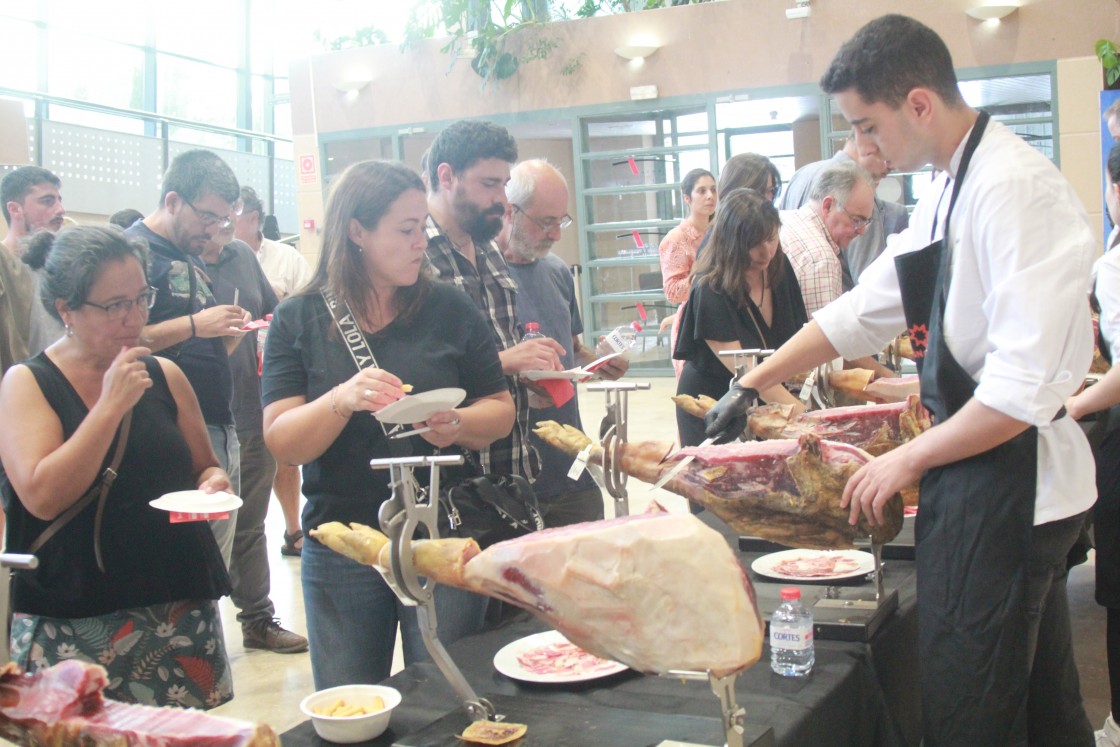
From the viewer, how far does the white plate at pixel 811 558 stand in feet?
7.16

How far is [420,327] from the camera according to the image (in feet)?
6.93

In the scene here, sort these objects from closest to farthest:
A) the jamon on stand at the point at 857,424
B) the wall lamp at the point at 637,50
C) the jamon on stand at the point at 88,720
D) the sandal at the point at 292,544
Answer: the jamon on stand at the point at 88,720, the jamon on stand at the point at 857,424, the sandal at the point at 292,544, the wall lamp at the point at 637,50

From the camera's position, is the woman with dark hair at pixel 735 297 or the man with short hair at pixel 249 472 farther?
the man with short hair at pixel 249 472

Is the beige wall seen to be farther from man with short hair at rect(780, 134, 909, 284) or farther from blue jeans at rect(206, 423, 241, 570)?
blue jeans at rect(206, 423, 241, 570)

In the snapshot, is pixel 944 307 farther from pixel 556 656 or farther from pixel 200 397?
pixel 200 397

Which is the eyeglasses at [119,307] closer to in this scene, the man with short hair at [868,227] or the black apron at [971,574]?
the black apron at [971,574]

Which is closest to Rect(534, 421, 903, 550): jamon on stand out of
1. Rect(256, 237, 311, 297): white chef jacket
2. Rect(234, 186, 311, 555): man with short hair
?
Rect(234, 186, 311, 555): man with short hair

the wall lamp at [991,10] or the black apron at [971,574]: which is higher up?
the wall lamp at [991,10]

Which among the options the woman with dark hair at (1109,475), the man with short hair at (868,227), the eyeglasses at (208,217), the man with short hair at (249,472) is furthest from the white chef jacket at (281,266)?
the woman with dark hair at (1109,475)

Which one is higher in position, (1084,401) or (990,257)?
(990,257)

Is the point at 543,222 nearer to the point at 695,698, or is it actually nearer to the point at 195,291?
the point at 195,291

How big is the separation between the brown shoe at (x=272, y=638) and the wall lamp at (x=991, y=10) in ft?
25.2

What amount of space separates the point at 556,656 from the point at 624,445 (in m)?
0.42

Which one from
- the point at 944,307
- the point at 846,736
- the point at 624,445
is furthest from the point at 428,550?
the point at 944,307
